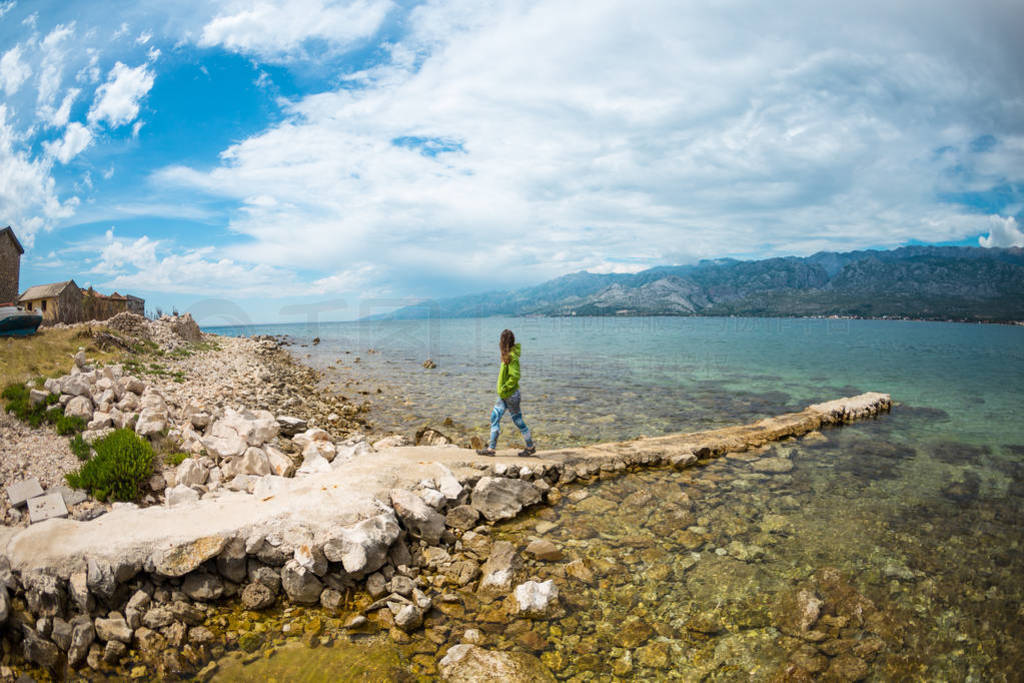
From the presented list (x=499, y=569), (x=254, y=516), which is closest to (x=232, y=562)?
(x=254, y=516)

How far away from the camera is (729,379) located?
33.0 metres

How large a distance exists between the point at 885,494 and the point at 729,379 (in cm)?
2232

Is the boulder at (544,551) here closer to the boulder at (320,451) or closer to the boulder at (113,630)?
the boulder at (113,630)

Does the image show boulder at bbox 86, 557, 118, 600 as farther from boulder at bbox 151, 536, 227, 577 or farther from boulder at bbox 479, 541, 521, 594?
boulder at bbox 479, 541, 521, 594

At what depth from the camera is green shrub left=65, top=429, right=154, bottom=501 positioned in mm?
9250

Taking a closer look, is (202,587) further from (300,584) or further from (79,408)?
(79,408)

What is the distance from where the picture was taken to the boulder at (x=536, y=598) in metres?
6.57

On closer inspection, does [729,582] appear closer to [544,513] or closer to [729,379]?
[544,513]

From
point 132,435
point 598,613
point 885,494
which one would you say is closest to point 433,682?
point 598,613

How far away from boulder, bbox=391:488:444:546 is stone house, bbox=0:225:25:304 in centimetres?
3401

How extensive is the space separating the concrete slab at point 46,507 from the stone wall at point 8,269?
1140 inches

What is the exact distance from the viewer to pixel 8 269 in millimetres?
27734

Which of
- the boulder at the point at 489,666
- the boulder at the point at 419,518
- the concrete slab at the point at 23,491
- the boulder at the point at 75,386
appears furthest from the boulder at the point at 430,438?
the boulder at the point at 75,386

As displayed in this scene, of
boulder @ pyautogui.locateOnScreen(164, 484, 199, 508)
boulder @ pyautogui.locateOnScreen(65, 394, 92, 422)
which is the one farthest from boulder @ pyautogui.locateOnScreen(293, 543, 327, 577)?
boulder @ pyautogui.locateOnScreen(65, 394, 92, 422)
